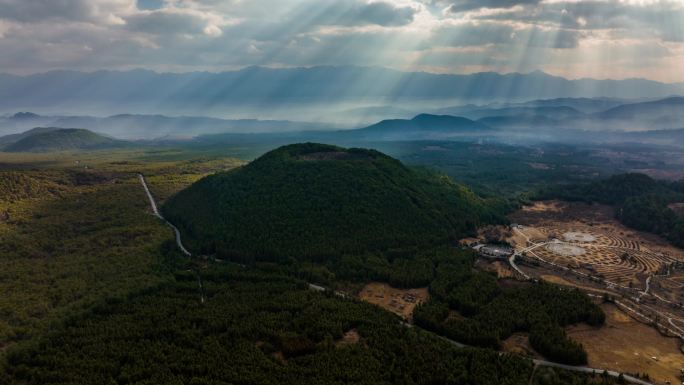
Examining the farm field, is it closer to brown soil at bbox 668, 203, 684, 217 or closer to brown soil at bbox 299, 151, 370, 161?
brown soil at bbox 668, 203, 684, 217

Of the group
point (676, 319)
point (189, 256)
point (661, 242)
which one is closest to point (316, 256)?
point (189, 256)

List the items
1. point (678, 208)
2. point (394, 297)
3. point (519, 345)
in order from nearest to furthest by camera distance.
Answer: point (519, 345)
point (394, 297)
point (678, 208)

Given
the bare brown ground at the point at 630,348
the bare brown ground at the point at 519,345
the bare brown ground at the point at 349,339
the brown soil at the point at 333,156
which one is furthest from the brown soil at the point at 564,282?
the brown soil at the point at 333,156

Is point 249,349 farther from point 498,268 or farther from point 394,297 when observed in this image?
point 498,268

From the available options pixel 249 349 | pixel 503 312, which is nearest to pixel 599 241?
pixel 503 312

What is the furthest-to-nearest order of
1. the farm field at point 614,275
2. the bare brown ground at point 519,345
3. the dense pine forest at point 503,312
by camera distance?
the dense pine forest at point 503,312, the farm field at point 614,275, the bare brown ground at point 519,345

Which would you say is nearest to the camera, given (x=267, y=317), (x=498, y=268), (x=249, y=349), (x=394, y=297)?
(x=249, y=349)

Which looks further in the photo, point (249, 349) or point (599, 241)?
point (599, 241)

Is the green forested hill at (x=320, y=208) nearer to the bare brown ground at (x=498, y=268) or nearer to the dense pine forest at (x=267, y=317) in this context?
the dense pine forest at (x=267, y=317)
